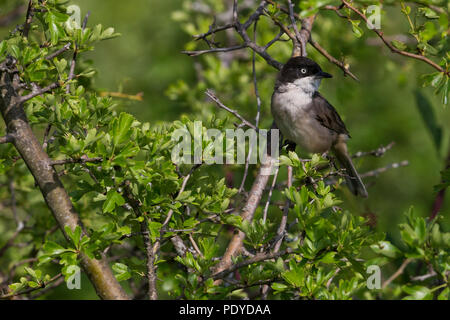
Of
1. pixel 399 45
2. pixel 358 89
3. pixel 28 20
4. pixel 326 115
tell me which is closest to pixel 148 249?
pixel 28 20

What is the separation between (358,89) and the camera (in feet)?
26.0

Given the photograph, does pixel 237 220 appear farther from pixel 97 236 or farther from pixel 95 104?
pixel 95 104

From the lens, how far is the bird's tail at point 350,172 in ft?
17.6

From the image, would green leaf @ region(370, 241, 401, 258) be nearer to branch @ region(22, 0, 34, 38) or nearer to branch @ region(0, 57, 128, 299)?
branch @ region(0, 57, 128, 299)

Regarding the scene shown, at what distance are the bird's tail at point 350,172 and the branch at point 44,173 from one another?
268 centimetres

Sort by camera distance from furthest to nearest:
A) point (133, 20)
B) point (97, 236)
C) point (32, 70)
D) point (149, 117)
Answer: point (133, 20) < point (149, 117) < point (32, 70) < point (97, 236)

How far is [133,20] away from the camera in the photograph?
11031mm

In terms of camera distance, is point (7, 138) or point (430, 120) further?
point (430, 120)

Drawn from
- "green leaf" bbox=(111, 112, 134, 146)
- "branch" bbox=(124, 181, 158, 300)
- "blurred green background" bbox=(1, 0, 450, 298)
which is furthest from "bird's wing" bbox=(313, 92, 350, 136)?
"green leaf" bbox=(111, 112, 134, 146)

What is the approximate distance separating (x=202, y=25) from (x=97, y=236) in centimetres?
470

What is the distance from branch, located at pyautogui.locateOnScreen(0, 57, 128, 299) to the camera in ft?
10.5

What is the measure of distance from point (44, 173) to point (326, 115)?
320cm

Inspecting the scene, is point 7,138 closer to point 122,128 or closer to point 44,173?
point 44,173
